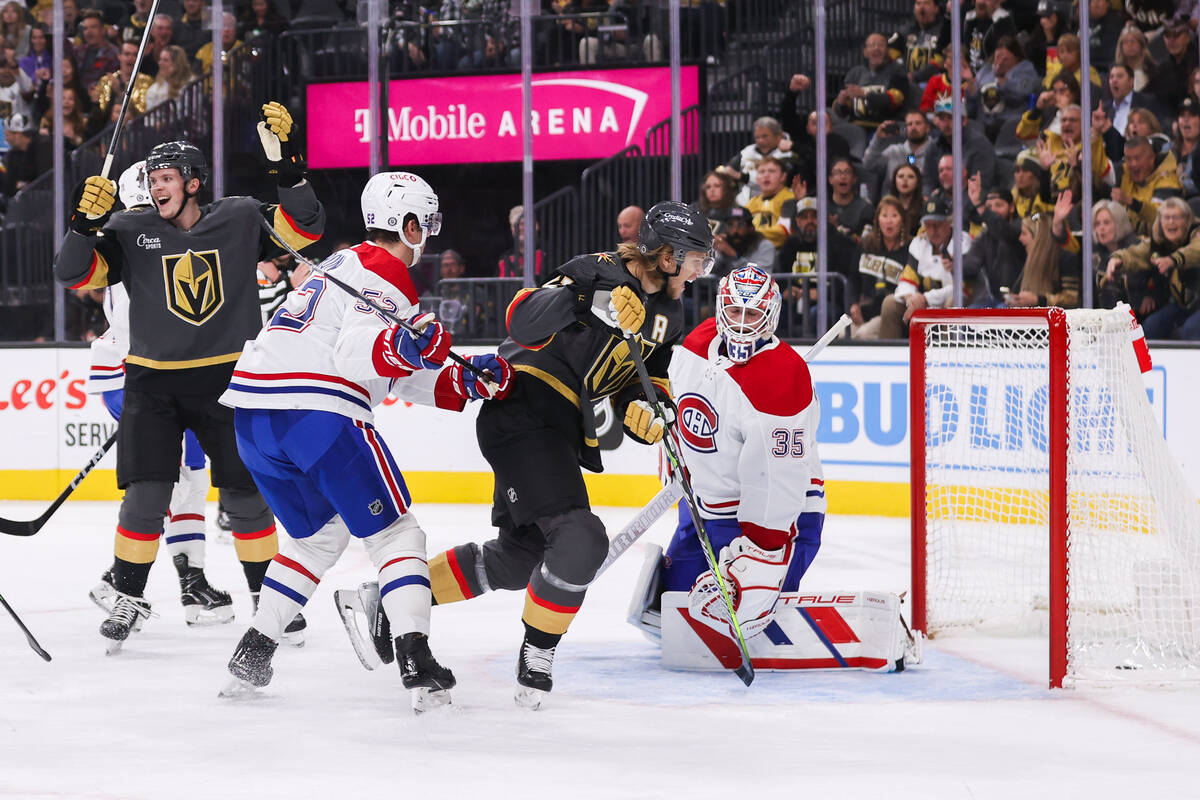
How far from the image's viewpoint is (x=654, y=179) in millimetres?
6801

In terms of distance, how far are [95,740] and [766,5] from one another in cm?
530

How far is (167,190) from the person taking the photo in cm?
354

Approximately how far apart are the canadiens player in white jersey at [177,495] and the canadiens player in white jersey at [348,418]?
90 centimetres

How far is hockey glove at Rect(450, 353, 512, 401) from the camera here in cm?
294

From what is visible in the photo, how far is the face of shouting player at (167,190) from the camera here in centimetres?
354

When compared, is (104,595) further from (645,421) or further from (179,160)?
(645,421)

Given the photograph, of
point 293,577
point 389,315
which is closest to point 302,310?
point 389,315

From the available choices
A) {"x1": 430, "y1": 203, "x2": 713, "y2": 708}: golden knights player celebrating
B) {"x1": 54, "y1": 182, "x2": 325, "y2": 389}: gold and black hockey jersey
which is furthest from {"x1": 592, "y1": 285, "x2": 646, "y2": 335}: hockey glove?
{"x1": 54, "y1": 182, "x2": 325, "y2": 389}: gold and black hockey jersey

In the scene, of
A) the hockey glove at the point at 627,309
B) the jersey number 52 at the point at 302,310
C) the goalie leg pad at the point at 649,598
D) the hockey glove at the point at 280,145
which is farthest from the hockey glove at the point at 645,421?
the hockey glove at the point at 280,145

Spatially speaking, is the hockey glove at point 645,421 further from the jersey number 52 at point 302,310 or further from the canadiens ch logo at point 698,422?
the jersey number 52 at point 302,310

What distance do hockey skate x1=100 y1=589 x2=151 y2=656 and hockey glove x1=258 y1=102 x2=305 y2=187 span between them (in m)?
1.03

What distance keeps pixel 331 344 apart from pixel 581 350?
482 mm

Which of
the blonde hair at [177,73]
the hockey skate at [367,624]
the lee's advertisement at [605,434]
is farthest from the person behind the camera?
the blonde hair at [177,73]

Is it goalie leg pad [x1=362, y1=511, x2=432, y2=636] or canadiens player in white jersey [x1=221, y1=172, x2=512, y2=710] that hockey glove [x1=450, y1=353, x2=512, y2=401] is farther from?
goalie leg pad [x1=362, y1=511, x2=432, y2=636]
